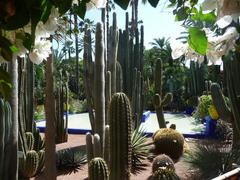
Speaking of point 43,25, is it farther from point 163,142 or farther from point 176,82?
point 176,82

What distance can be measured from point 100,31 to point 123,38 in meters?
5.30

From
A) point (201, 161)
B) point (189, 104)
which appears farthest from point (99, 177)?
point (189, 104)

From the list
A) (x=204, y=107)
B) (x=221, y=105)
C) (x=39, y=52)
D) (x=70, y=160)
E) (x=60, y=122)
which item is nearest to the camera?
(x=39, y=52)

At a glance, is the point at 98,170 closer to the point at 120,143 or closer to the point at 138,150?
the point at 120,143

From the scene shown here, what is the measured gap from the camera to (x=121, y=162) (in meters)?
5.12

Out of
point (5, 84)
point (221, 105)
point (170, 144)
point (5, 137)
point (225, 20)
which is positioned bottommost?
point (170, 144)

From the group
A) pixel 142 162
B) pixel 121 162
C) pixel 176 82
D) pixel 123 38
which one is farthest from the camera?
pixel 176 82

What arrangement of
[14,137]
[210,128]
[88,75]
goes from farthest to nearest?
[210,128]
[88,75]
[14,137]

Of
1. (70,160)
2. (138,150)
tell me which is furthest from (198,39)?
(70,160)

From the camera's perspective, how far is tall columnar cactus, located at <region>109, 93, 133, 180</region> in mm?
5117

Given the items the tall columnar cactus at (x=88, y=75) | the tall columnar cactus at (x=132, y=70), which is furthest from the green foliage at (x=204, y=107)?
the tall columnar cactus at (x=88, y=75)

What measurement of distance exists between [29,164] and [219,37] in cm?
648

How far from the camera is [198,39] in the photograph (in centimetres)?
91

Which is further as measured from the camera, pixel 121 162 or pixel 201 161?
pixel 201 161
